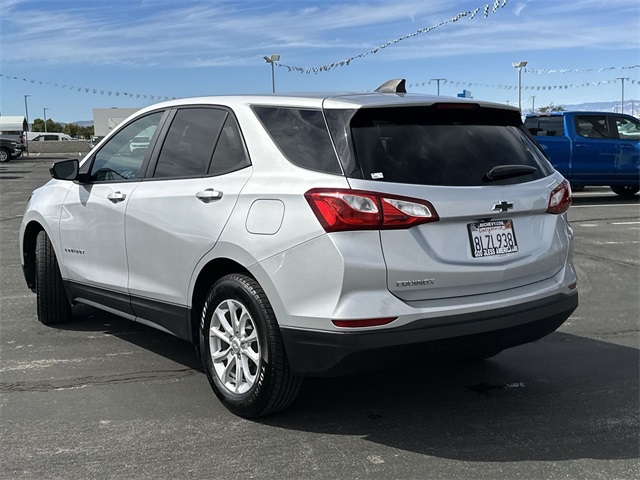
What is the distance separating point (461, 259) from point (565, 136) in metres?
12.9

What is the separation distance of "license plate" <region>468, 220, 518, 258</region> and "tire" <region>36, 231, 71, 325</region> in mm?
3442

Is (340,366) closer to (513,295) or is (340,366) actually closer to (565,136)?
(513,295)

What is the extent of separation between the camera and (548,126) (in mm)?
15602

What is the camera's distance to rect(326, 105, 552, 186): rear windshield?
135 inches

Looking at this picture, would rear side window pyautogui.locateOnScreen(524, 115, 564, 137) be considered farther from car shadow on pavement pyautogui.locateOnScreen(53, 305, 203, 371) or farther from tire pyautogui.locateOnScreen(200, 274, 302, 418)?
tire pyautogui.locateOnScreen(200, 274, 302, 418)

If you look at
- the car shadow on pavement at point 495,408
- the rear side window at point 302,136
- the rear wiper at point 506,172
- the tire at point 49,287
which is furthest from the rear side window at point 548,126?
the rear side window at point 302,136

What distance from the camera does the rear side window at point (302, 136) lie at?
3.49 meters

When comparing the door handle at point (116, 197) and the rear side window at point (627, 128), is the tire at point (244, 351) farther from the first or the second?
the rear side window at point (627, 128)

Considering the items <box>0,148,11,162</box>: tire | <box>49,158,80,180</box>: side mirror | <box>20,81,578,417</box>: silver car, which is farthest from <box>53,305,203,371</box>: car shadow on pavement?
<box>0,148,11,162</box>: tire

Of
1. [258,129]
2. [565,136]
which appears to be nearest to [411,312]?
[258,129]

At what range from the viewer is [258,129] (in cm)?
388

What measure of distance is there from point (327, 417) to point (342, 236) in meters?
1.12

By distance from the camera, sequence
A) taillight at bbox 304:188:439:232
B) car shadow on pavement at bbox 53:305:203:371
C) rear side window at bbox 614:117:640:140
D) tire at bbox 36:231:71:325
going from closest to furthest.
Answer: taillight at bbox 304:188:439:232
car shadow on pavement at bbox 53:305:203:371
tire at bbox 36:231:71:325
rear side window at bbox 614:117:640:140

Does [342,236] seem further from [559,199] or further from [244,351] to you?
[559,199]
